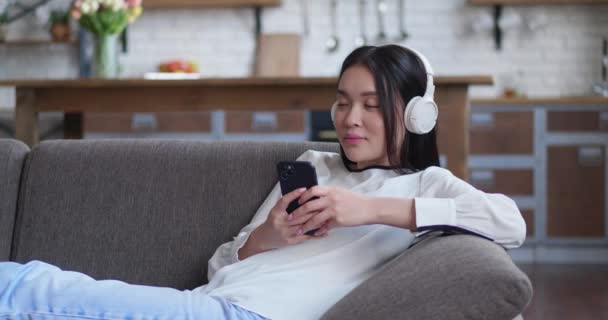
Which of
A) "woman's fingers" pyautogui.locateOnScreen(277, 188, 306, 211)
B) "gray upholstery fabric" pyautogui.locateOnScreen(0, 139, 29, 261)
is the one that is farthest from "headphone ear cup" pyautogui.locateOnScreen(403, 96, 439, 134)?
"gray upholstery fabric" pyautogui.locateOnScreen(0, 139, 29, 261)

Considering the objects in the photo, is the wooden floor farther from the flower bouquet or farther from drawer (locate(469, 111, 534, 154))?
the flower bouquet

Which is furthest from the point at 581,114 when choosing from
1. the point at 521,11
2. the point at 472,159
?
the point at 521,11

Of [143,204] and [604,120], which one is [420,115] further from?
[604,120]

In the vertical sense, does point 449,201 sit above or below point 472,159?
above

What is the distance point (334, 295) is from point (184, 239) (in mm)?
549

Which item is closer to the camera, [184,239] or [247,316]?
[247,316]

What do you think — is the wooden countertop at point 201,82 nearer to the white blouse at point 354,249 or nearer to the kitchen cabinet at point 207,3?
the white blouse at point 354,249

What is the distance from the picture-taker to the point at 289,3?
574 centimetres

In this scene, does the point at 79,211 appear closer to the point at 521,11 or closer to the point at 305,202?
the point at 305,202

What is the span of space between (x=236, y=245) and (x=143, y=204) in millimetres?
342

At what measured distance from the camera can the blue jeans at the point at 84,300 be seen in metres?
1.44

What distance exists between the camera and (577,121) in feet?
16.0

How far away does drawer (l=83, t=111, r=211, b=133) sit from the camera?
15.6ft

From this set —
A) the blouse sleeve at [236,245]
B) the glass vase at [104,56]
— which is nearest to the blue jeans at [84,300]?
the blouse sleeve at [236,245]
